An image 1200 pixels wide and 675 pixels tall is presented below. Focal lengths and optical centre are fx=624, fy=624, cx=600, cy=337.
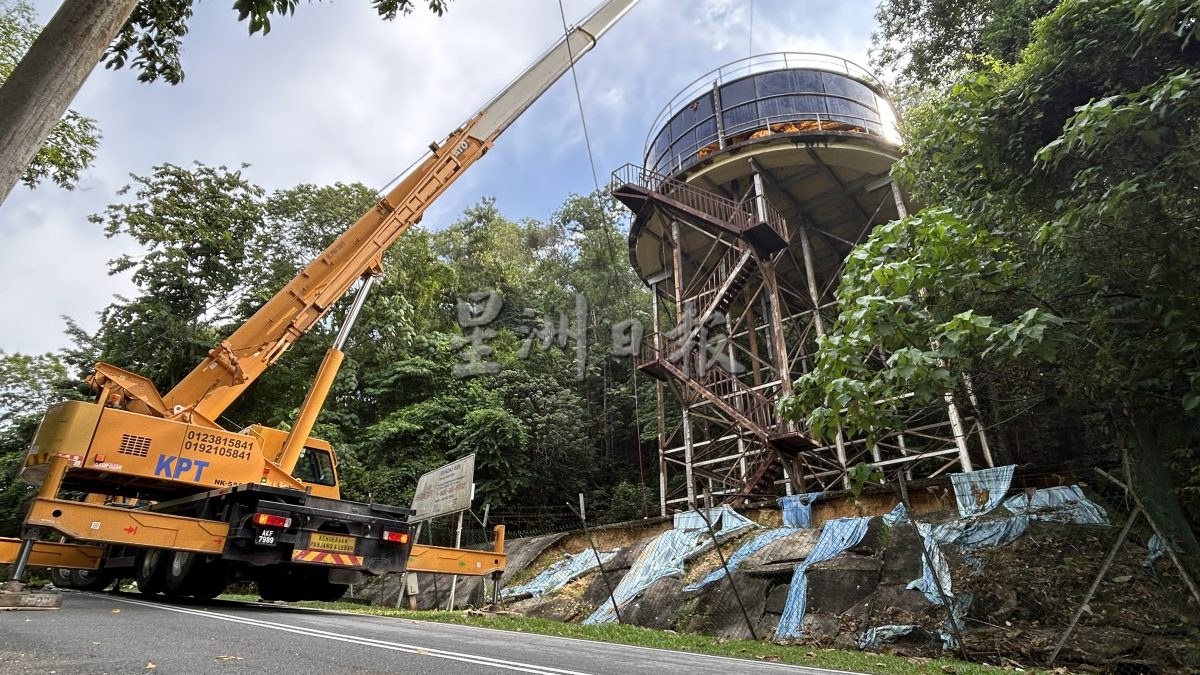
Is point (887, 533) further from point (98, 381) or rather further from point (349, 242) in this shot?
point (98, 381)

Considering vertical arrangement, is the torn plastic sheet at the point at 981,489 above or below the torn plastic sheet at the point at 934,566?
above

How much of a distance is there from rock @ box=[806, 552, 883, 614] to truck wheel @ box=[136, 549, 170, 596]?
867 cm

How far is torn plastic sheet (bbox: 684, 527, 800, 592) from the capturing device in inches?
356

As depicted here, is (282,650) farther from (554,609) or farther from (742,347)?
(742,347)

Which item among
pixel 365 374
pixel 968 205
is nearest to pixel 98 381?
pixel 968 205

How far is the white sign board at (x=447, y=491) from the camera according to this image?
1037 centimetres

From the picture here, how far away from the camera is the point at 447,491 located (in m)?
10.9

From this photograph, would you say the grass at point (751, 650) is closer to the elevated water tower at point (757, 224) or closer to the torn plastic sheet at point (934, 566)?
the torn plastic sheet at point (934, 566)

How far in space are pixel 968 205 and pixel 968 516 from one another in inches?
165

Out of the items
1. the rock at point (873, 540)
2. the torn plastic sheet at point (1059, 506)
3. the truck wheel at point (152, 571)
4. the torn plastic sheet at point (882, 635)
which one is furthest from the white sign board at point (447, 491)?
the torn plastic sheet at point (1059, 506)

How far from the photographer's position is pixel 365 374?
74.4 ft

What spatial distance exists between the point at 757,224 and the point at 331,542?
10.6 metres

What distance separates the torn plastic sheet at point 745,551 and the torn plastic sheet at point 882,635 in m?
2.33

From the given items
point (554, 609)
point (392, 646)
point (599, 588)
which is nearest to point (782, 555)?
point (599, 588)
